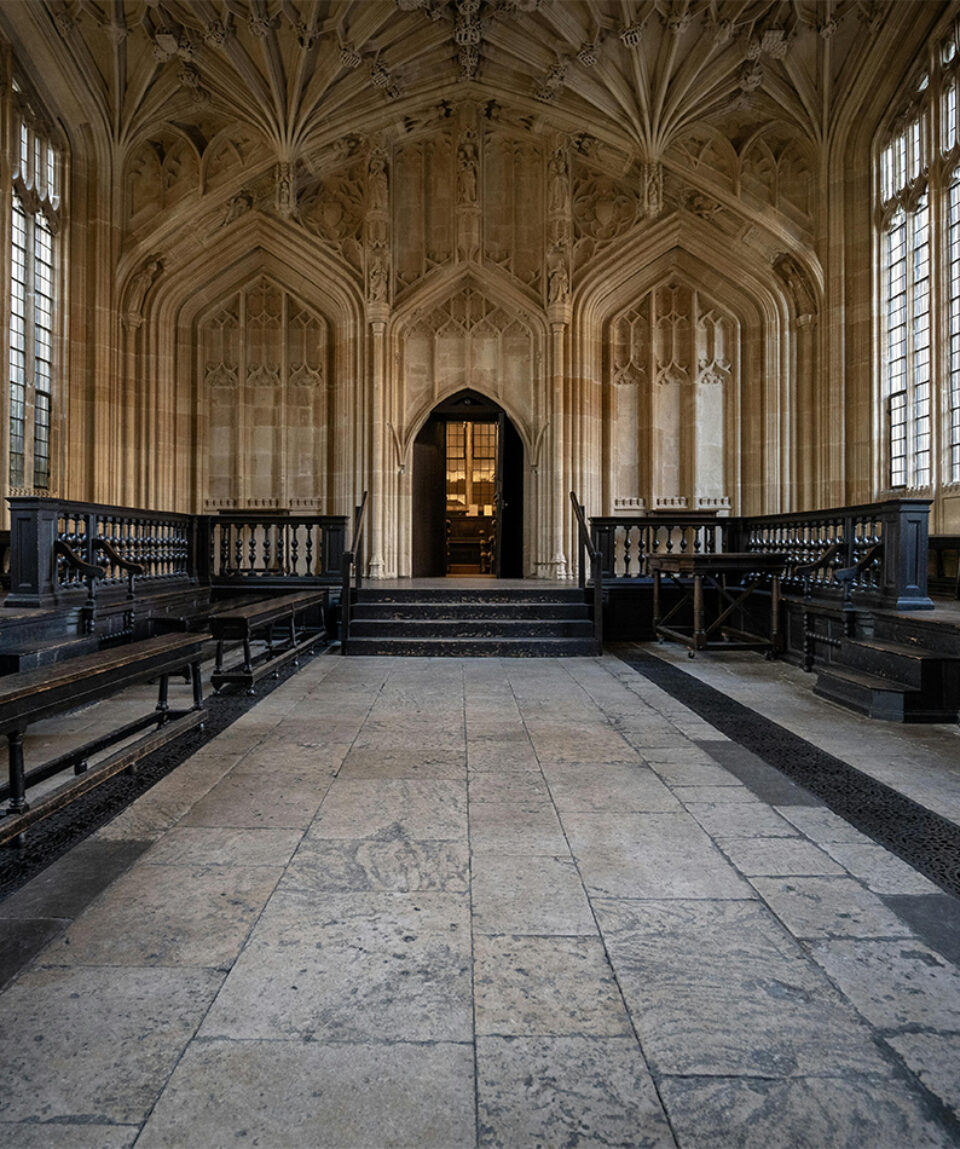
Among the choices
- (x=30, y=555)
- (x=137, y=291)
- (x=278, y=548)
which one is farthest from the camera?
(x=137, y=291)

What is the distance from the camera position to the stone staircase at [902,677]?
15.7ft

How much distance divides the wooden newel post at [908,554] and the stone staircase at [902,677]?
0.42 meters

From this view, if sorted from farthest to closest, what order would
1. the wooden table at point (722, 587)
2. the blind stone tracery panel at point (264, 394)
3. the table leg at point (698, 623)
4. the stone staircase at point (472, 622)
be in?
the blind stone tracery panel at point (264, 394)
the stone staircase at point (472, 622)
the table leg at point (698, 623)
the wooden table at point (722, 587)

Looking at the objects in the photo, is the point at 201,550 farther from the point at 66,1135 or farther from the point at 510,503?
the point at 66,1135

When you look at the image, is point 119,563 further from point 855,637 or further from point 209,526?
point 855,637

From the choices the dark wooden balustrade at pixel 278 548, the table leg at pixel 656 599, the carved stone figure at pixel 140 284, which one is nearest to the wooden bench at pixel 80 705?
the dark wooden balustrade at pixel 278 548

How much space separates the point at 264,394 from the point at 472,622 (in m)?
7.63

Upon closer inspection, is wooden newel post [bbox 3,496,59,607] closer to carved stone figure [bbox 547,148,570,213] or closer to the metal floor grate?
the metal floor grate

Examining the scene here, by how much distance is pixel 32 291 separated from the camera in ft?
35.5

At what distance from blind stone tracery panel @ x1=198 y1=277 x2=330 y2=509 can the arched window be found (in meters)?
2.73

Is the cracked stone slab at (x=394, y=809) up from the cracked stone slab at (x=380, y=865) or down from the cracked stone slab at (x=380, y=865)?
up

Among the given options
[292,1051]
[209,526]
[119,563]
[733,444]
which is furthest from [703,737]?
[733,444]

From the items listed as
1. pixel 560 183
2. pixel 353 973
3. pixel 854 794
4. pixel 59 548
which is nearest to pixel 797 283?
pixel 560 183

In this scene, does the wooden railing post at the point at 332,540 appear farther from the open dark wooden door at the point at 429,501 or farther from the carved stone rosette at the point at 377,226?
the carved stone rosette at the point at 377,226
